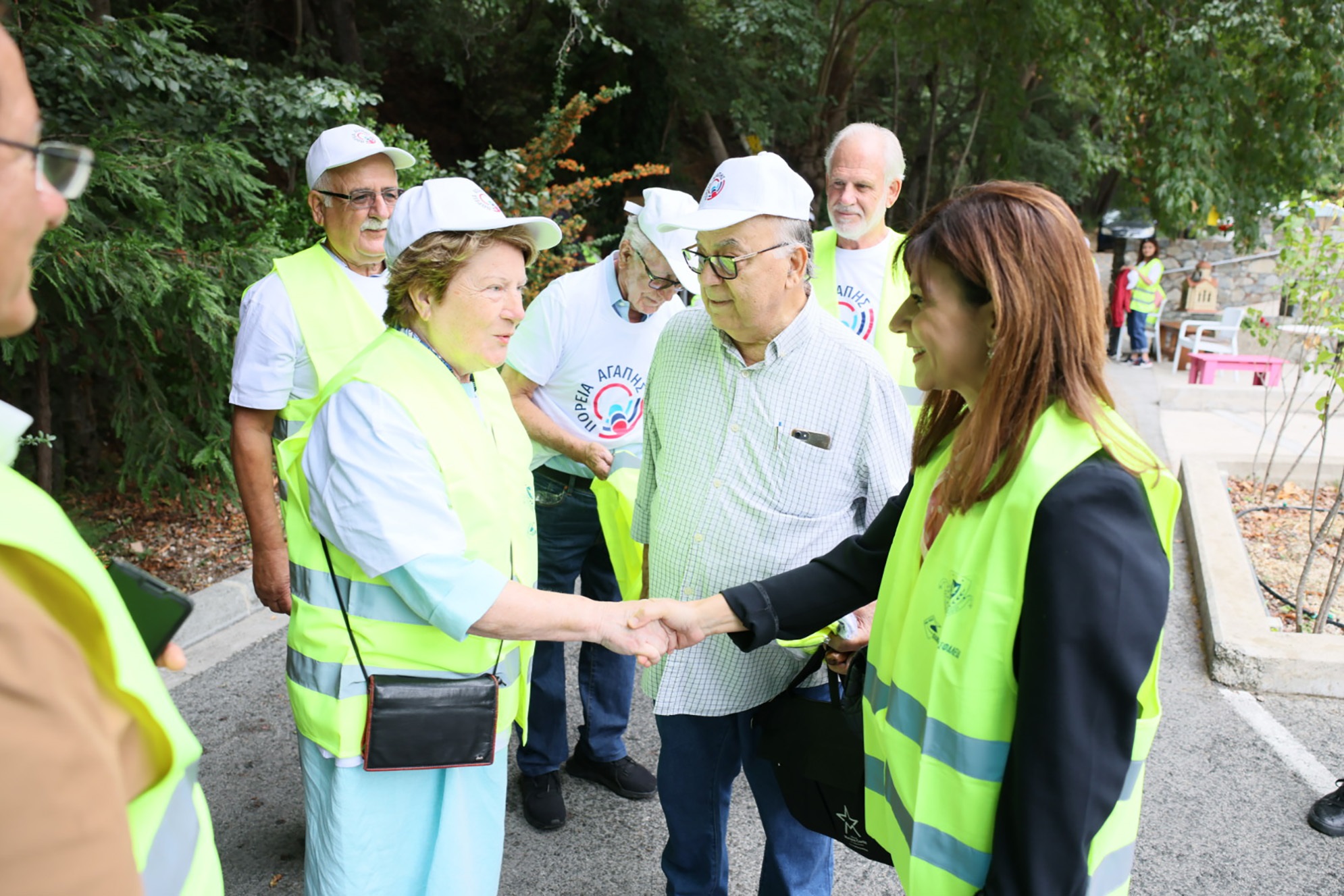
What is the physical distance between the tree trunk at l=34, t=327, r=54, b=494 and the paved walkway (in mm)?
1704

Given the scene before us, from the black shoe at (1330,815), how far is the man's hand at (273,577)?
378 cm

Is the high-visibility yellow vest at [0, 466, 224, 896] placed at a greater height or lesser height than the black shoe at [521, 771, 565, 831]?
greater

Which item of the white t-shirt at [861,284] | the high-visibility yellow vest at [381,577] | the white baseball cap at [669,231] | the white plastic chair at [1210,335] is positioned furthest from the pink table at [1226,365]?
the high-visibility yellow vest at [381,577]

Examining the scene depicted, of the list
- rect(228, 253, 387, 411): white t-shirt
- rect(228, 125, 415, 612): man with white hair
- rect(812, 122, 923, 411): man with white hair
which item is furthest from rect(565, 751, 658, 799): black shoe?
rect(812, 122, 923, 411): man with white hair

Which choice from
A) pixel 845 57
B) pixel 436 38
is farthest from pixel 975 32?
pixel 436 38

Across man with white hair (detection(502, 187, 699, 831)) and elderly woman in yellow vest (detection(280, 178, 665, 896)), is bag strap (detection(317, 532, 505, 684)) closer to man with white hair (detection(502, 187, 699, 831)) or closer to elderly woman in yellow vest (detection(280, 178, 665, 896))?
elderly woman in yellow vest (detection(280, 178, 665, 896))

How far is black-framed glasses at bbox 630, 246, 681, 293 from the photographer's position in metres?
3.28

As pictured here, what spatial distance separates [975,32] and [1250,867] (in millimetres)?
14657

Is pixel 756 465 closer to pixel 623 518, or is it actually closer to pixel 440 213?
pixel 623 518

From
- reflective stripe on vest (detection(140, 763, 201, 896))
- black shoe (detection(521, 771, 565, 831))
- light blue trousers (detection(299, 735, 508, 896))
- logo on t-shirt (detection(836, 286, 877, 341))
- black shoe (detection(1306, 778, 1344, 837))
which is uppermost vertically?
logo on t-shirt (detection(836, 286, 877, 341))

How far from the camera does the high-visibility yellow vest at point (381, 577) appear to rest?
202cm

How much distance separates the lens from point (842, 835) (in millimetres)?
2068

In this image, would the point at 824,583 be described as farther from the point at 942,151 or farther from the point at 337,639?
the point at 942,151

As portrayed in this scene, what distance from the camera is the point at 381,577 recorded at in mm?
2018
